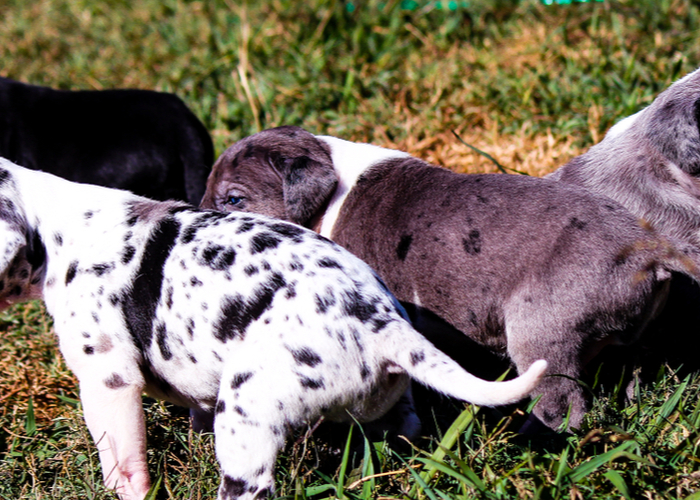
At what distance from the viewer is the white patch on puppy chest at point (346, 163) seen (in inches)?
168

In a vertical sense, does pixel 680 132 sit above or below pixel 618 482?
above

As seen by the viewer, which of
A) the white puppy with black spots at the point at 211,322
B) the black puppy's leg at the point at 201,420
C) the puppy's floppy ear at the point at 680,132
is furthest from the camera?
the puppy's floppy ear at the point at 680,132

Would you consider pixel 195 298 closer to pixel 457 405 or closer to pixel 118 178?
pixel 457 405

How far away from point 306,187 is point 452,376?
1.72 metres

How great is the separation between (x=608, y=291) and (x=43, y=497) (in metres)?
2.54

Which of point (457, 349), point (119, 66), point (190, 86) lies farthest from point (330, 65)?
point (457, 349)

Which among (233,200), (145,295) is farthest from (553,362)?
(233,200)

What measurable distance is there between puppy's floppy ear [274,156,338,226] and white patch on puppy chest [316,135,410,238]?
2.2 inches

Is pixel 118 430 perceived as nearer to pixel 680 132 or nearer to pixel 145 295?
pixel 145 295

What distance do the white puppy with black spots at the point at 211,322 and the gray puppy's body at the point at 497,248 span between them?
64cm

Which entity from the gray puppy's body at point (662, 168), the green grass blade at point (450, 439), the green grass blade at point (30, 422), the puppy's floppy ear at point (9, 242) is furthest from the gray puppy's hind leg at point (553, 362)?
the green grass blade at point (30, 422)

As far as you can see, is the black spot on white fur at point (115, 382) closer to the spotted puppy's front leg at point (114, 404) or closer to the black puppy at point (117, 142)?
the spotted puppy's front leg at point (114, 404)

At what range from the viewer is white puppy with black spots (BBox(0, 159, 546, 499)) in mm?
2912

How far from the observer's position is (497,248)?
11.7ft
